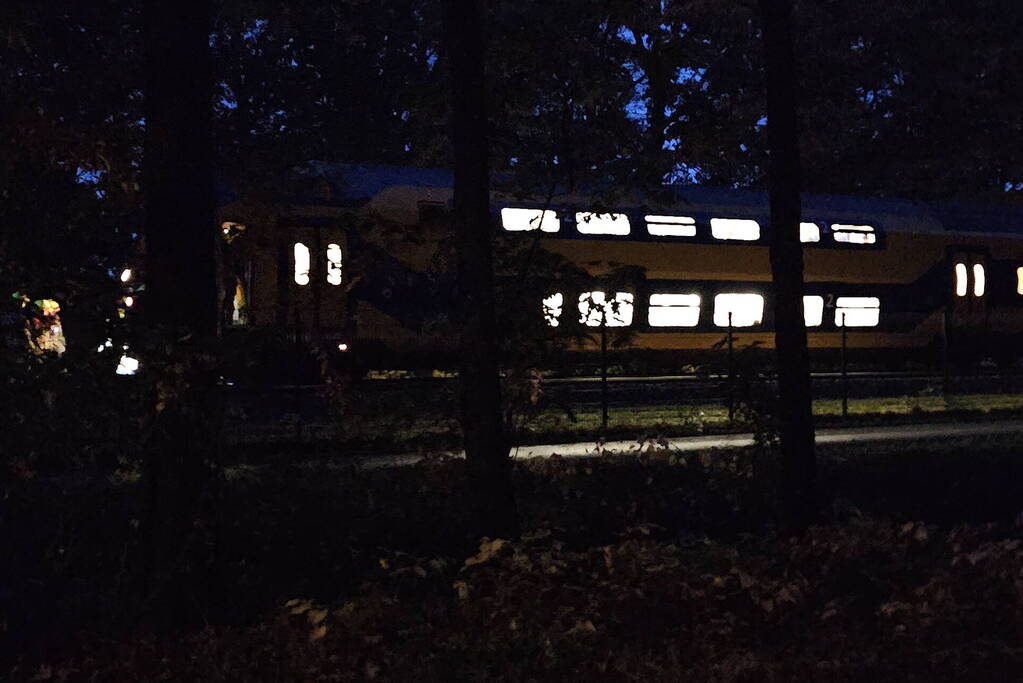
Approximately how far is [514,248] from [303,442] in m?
7.89

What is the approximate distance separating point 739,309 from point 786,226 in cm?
2095

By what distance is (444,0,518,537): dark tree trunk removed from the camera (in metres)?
10.4

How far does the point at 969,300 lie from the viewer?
35.9 metres

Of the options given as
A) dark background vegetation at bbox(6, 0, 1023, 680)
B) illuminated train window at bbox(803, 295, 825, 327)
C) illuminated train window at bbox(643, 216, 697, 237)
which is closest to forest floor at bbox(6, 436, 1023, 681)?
dark background vegetation at bbox(6, 0, 1023, 680)

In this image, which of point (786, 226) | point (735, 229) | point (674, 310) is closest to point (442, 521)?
point (786, 226)

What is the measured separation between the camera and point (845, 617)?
8539 millimetres

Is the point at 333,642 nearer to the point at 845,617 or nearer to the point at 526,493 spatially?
the point at 845,617

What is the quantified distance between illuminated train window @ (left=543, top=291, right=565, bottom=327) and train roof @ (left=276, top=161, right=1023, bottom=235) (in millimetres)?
11115

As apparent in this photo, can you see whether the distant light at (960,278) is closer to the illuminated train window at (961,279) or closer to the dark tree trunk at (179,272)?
the illuminated train window at (961,279)

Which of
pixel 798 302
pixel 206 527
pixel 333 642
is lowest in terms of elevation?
pixel 333 642

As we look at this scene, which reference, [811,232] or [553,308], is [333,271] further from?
[811,232]

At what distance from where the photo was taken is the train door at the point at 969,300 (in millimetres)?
35469

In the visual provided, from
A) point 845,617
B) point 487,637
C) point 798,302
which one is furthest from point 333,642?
point 798,302

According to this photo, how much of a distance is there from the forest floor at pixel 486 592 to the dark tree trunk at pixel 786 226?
3.55ft
